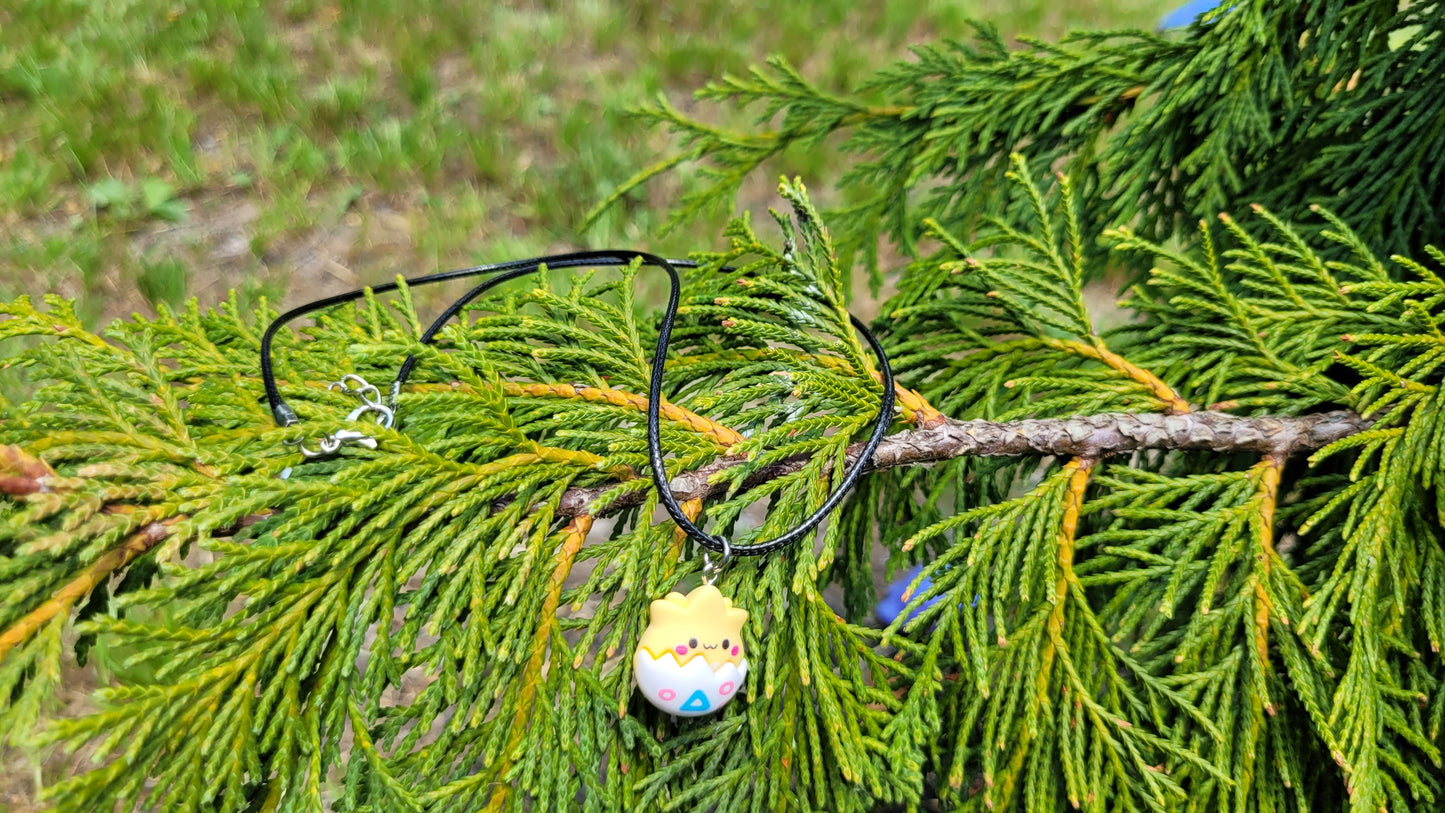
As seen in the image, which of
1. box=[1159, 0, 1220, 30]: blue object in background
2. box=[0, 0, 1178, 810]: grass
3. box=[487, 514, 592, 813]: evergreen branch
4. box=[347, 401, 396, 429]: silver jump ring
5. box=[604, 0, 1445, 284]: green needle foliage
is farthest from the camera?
box=[1159, 0, 1220, 30]: blue object in background

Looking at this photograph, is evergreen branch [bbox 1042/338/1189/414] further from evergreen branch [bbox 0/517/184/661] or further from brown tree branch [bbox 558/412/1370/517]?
evergreen branch [bbox 0/517/184/661]

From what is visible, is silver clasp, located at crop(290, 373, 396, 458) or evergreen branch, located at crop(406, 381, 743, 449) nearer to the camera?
silver clasp, located at crop(290, 373, 396, 458)

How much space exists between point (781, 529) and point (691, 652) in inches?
8.4

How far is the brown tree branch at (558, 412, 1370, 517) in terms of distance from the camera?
1222mm

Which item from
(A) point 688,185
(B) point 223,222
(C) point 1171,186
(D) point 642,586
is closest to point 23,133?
(B) point 223,222

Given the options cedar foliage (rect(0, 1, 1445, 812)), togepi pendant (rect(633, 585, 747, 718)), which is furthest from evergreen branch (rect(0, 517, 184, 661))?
togepi pendant (rect(633, 585, 747, 718))

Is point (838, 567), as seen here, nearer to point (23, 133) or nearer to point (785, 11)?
point (23, 133)

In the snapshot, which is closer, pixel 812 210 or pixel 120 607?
pixel 120 607

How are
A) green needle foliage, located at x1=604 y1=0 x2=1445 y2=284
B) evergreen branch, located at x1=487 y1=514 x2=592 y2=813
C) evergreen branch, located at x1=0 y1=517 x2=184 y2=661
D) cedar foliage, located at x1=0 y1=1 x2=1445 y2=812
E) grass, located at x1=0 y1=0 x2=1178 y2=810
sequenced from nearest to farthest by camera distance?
evergreen branch, located at x1=0 y1=517 x2=184 y2=661 → cedar foliage, located at x1=0 y1=1 x2=1445 y2=812 → evergreen branch, located at x1=487 y1=514 x2=592 y2=813 → green needle foliage, located at x1=604 y1=0 x2=1445 y2=284 → grass, located at x1=0 y1=0 x2=1178 y2=810

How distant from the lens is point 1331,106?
1.67m

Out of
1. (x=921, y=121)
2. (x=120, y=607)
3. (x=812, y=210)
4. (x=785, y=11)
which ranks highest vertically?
(x=785, y=11)

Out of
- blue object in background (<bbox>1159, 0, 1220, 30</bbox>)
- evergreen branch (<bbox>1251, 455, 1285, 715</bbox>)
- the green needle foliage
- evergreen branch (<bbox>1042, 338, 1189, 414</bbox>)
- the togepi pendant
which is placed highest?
blue object in background (<bbox>1159, 0, 1220, 30</bbox>)

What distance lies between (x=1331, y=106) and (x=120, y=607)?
2123 millimetres

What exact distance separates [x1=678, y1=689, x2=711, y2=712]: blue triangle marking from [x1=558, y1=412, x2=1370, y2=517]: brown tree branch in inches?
10.3
